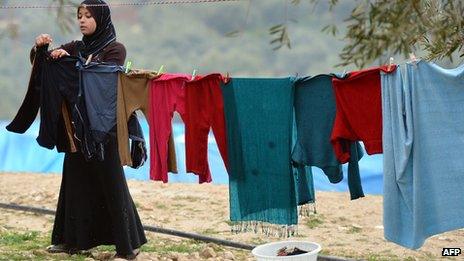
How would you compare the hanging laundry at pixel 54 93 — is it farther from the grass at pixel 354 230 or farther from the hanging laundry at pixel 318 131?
the grass at pixel 354 230

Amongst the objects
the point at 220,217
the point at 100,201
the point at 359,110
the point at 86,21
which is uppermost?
the point at 86,21

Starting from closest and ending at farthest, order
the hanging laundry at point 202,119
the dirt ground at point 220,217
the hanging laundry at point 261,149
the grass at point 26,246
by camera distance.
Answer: the hanging laundry at point 261,149
the hanging laundry at point 202,119
the grass at point 26,246
the dirt ground at point 220,217

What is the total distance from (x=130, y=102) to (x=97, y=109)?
24 cm

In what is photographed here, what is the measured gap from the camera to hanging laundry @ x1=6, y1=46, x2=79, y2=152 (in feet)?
20.2

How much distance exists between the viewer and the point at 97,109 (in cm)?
612

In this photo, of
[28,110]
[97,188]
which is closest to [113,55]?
[28,110]

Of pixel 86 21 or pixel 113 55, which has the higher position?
pixel 86 21

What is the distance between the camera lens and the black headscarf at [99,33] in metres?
6.11

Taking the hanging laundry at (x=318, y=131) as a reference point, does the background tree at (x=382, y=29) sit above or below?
above

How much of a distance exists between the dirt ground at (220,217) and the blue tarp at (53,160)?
44cm

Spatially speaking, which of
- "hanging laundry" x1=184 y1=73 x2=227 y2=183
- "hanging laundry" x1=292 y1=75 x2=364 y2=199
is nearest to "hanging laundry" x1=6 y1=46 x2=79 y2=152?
"hanging laundry" x1=184 y1=73 x2=227 y2=183

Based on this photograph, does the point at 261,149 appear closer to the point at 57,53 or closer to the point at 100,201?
the point at 100,201

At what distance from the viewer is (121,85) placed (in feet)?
20.3

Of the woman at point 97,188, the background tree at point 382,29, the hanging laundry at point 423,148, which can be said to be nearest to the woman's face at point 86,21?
the woman at point 97,188
